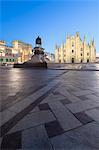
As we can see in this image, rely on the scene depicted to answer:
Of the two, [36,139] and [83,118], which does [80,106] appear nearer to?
[83,118]

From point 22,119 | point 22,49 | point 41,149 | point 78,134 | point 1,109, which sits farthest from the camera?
point 22,49

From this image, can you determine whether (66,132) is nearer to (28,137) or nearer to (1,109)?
(28,137)

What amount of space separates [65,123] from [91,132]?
1.55ft

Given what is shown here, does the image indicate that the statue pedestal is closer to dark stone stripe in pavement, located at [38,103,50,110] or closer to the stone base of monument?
the stone base of monument

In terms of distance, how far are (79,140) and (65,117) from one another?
0.74m

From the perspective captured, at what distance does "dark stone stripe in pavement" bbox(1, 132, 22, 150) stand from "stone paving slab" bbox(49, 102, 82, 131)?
76 centimetres

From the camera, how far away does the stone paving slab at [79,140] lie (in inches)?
68.6

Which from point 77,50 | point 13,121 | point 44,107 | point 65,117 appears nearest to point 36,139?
point 13,121

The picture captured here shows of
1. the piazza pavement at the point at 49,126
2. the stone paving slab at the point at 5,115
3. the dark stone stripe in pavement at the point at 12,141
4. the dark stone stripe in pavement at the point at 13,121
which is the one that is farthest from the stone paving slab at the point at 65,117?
the stone paving slab at the point at 5,115

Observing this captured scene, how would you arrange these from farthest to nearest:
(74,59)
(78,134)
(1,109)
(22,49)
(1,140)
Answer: (22,49) < (74,59) < (1,109) < (78,134) < (1,140)

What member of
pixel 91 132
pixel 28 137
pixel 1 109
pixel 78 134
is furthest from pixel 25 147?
pixel 1 109

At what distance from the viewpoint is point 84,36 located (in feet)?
260

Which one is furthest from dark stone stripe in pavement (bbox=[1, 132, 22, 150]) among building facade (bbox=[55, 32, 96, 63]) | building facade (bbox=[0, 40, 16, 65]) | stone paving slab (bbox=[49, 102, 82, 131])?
building facade (bbox=[55, 32, 96, 63])

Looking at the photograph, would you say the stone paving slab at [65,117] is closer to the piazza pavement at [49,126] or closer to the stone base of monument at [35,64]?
the piazza pavement at [49,126]
